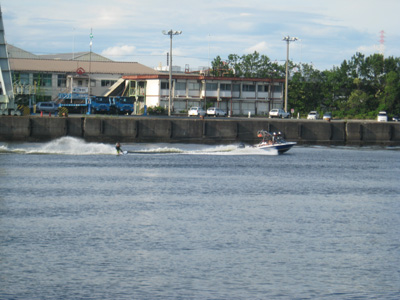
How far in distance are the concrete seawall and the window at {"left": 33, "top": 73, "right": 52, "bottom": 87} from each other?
49.0m

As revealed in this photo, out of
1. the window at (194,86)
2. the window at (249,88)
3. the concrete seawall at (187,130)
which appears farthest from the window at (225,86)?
the concrete seawall at (187,130)

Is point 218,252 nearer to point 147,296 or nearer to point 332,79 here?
point 147,296

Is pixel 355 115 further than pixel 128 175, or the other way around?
pixel 355 115

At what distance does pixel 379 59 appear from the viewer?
429ft

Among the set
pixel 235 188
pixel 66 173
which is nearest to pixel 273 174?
pixel 235 188

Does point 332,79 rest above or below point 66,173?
above

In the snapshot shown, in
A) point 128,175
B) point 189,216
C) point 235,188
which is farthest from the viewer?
point 128,175

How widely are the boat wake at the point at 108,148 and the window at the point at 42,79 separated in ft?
164

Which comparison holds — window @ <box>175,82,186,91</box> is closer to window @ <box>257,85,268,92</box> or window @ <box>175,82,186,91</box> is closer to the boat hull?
window @ <box>257,85,268,92</box>

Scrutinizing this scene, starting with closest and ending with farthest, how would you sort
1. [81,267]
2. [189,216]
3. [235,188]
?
[81,267], [189,216], [235,188]

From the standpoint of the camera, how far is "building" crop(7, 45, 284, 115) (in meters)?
107

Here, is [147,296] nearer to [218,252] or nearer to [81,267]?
[81,267]

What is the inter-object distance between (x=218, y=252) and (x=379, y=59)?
113925 millimetres

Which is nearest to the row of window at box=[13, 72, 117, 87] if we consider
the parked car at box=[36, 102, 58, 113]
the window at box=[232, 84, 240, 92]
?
the parked car at box=[36, 102, 58, 113]
